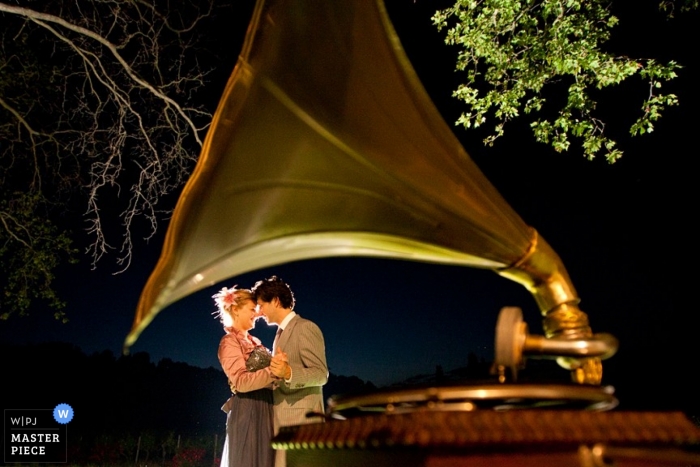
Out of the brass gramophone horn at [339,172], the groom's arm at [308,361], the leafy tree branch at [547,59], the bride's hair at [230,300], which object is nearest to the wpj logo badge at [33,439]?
the bride's hair at [230,300]

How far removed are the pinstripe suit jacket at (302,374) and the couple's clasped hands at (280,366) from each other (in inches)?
4.1

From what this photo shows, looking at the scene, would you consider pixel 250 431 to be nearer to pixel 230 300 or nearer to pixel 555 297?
pixel 230 300

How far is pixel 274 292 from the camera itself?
3043mm

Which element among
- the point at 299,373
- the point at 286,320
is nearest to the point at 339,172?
the point at 299,373

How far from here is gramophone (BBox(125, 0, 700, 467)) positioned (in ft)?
3.73

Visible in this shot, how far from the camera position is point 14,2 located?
5.99 meters

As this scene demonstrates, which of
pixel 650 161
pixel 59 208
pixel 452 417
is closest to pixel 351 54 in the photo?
pixel 452 417

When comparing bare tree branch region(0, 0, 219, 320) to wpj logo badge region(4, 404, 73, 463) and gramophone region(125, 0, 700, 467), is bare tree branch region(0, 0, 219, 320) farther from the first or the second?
gramophone region(125, 0, 700, 467)

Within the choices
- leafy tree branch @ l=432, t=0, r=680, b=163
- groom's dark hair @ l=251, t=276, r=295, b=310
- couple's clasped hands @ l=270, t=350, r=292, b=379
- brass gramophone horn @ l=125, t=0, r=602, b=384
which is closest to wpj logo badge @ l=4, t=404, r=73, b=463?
A: groom's dark hair @ l=251, t=276, r=295, b=310

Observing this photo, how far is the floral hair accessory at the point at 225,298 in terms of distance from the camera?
3.25 meters

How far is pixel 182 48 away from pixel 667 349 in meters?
7.98

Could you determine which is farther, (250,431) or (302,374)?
(250,431)

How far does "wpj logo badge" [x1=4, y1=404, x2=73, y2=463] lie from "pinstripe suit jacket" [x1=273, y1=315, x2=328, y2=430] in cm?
726

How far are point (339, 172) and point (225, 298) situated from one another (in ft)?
7.25
